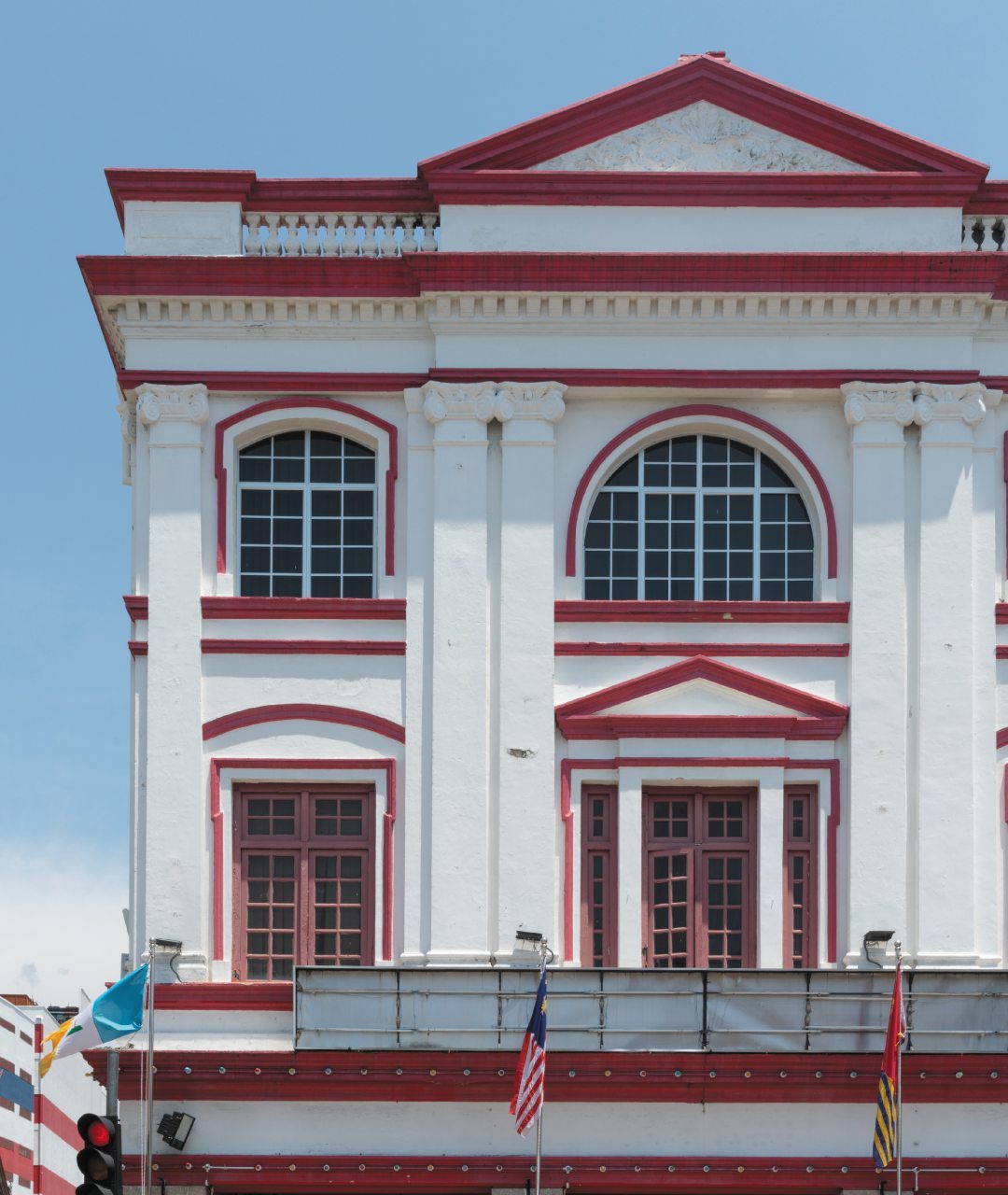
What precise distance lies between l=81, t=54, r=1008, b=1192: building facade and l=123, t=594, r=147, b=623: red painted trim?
0.14ft

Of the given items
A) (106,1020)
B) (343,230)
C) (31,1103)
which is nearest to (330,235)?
(343,230)

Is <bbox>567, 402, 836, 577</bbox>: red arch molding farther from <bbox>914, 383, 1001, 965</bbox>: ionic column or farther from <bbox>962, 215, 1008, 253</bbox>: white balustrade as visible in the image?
<bbox>962, 215, 1008, 253</bbox>: white balustrade

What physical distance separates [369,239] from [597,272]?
271 cm

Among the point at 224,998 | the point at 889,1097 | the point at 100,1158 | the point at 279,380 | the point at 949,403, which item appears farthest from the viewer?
the point at 279,380

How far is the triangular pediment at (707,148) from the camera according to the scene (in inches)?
1033

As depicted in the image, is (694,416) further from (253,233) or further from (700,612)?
(253,233)

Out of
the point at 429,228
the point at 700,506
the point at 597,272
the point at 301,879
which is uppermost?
the point at 429,228

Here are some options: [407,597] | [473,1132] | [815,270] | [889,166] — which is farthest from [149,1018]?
[889,166]

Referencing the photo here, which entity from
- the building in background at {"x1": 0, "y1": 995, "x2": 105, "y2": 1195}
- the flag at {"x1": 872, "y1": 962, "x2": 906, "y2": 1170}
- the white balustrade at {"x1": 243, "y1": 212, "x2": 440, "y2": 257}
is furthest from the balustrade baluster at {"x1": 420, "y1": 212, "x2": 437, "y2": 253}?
the building in background at {"x1": 0, "y1": 995, "x2": 105, "y2": 1195}

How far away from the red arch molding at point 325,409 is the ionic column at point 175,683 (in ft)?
0.79

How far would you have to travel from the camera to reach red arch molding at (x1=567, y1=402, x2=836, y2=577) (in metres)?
25.6

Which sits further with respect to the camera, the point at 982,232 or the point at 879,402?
the point at 982,232

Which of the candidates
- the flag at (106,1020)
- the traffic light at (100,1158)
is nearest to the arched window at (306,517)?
the flag at (106,1020)

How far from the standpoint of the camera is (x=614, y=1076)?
23.5 metres
